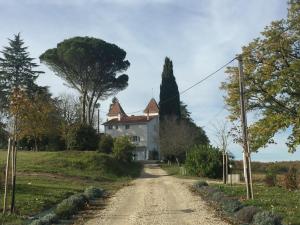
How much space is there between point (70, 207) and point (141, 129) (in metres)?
72.0

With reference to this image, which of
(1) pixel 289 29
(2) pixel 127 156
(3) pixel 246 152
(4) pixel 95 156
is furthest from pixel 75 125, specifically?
(3) pixel 246 152

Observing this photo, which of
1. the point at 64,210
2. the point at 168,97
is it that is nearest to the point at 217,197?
the point at 64,210

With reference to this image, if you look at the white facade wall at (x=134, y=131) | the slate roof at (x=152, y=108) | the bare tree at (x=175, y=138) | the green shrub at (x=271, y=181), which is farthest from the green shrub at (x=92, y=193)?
the slate roof at (x=152, y=108)

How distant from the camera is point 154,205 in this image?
2189cm

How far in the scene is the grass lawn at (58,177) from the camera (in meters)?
21.5

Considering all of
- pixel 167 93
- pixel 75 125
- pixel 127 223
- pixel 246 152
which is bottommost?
pixel 127 223

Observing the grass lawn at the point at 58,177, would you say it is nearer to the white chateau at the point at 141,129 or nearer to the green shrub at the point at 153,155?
the green shrub at the point at 153,155

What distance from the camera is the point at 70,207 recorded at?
19297 millimetres

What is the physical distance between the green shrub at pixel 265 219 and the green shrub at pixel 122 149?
147 ft

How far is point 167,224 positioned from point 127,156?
46.4m

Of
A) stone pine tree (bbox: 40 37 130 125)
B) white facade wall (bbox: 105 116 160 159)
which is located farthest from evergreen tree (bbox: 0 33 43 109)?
white facade wall (bbox: 105 116 160 159)

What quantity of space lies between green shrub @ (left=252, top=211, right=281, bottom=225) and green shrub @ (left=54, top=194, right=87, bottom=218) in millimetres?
6743

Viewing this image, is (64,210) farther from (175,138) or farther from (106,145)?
(175,138)

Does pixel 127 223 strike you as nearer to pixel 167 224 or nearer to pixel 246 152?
pixel 167 224
